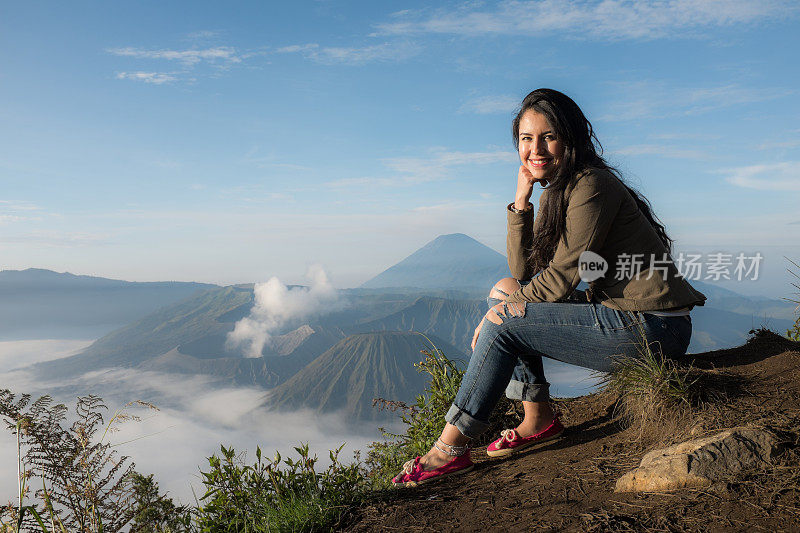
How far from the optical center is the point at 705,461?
261 centimetres

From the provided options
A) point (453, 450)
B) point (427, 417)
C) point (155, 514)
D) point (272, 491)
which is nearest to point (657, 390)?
point (453, 450)

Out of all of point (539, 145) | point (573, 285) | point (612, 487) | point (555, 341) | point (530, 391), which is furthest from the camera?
point (530, 391)

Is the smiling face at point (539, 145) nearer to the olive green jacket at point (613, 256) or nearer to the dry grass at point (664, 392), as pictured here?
the olive green jacket at point (613, 256)

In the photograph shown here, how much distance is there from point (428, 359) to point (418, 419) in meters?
0.55

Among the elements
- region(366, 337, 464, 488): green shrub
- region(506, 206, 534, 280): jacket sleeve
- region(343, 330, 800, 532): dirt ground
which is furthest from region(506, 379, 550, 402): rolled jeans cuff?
region(366, 337, 464, 488): green shrub

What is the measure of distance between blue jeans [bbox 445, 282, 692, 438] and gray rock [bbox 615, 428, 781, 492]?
61cm

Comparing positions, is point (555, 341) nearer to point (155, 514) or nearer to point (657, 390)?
point (657, 390)

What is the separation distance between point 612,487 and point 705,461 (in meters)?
0.50

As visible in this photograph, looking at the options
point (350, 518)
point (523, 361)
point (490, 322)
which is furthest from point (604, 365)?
point (350, 518)

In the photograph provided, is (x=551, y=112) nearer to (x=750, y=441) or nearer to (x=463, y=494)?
(x=750, y=441)

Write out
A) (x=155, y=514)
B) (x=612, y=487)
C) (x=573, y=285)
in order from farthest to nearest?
(x=155, y=514) < (x=573, y=285) < (x=612, y=487)

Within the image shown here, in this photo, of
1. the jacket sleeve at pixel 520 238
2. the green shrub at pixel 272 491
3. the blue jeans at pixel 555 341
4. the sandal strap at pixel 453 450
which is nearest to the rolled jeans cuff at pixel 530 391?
the blue jeans at pixel 555 341

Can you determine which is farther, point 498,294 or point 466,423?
point 498,294

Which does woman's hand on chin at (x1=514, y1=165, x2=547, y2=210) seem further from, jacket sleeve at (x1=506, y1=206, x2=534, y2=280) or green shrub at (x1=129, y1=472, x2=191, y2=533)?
green shrub at (x1=129, y1=472, x2=191, y2=533)
